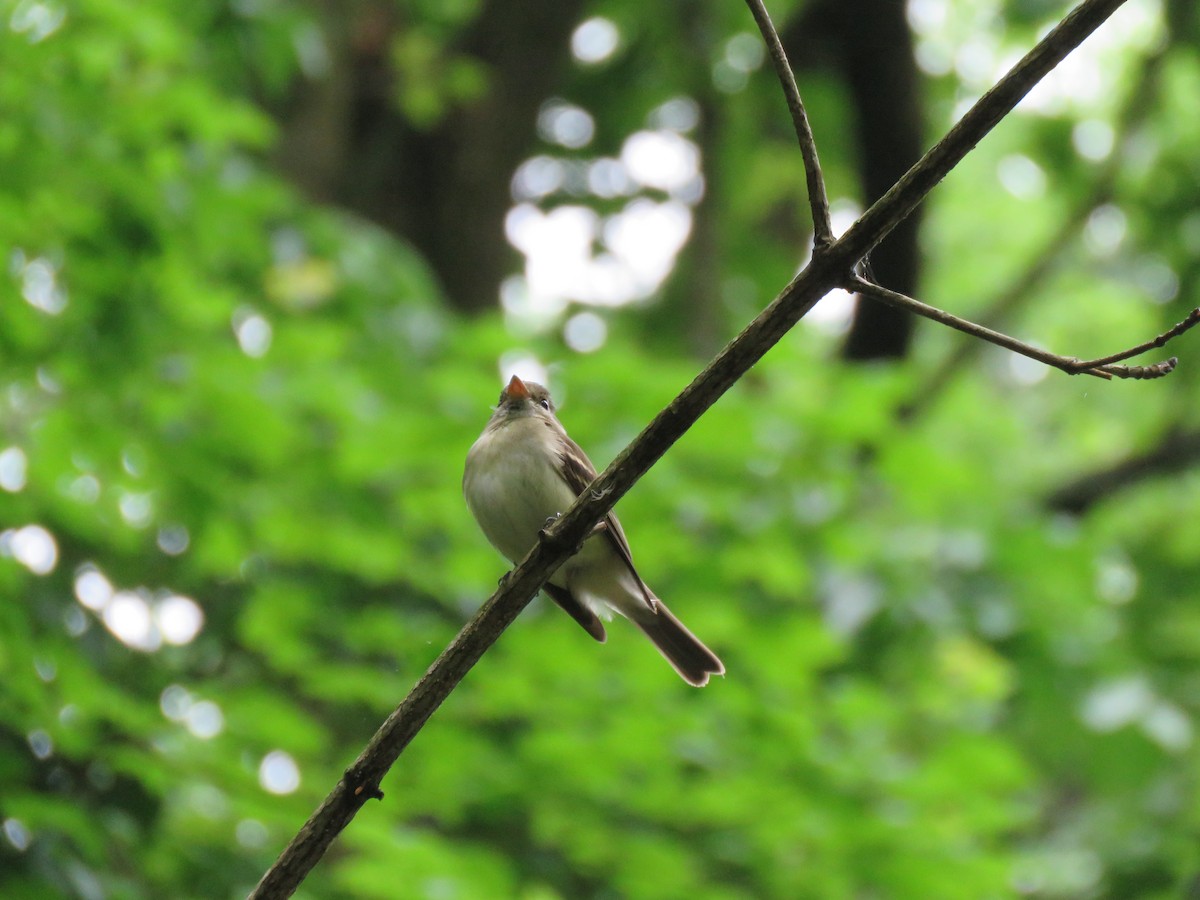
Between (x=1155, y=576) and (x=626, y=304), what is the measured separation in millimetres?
4229

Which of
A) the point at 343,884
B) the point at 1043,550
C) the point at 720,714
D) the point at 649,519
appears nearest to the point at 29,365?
the point at 343,884

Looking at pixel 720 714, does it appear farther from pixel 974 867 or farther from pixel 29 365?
pixel 29 365

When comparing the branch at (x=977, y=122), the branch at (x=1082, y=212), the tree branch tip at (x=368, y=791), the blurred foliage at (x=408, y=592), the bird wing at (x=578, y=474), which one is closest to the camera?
the branch at (x=977, y=122)

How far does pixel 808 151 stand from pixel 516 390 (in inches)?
91.7

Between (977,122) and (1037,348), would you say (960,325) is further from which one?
(977,122)

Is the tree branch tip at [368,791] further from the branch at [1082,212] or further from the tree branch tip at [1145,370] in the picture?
the branch at [1082,212]

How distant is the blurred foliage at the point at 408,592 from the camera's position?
4.12 metres

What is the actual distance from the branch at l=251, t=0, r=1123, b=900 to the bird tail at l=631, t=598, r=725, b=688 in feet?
6.52

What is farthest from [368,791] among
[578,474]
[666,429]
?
[578,474]

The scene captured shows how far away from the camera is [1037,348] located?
1.69m

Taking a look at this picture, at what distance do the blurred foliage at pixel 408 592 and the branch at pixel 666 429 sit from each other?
1972 mm

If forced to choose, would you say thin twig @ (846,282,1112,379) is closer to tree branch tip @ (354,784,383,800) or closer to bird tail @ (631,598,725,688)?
tree branch tip @ (354,784,383,800)

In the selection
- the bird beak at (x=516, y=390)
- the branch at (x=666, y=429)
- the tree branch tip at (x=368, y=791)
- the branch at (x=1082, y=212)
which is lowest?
the tree branch tip at (x=368, y=791)

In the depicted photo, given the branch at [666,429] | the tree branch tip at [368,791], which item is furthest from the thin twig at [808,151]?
the tree branch tip at [368,791]
